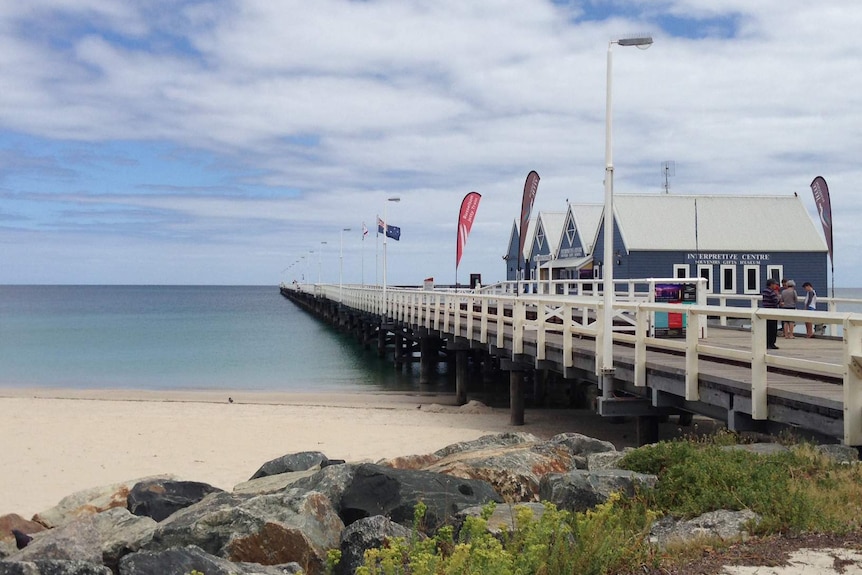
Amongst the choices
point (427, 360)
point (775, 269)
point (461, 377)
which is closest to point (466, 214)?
point (427, 360)

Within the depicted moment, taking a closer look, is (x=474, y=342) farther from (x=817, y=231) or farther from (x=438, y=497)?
(x=817, y=231)

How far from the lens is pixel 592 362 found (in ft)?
44.2

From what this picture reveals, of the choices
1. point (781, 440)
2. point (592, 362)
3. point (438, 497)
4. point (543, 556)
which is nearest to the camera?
point (543, 556)

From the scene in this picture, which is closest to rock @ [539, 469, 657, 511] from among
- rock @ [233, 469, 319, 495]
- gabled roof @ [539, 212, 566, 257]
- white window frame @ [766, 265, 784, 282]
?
rock @ [233, 469, 319, 495]

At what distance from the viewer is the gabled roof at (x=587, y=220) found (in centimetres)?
4162

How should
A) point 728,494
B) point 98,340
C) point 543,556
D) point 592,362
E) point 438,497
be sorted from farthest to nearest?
point 98,340 < point 592,362 < point 438,497 < point 728,494 < point 543,556

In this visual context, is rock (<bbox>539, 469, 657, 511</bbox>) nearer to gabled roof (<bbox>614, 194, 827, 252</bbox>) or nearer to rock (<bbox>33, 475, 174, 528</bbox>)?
rock (<bbox>33, 475, 174, 528</bbox>)

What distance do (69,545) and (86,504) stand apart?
8.65ft

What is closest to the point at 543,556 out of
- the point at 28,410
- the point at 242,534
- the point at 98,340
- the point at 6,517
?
the point at 242,534

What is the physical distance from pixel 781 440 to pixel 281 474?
18.0ft

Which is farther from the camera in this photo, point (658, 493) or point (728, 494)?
point (658, 493)

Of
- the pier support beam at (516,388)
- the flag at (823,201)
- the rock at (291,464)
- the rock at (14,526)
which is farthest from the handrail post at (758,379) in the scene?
the flag at (823,201)

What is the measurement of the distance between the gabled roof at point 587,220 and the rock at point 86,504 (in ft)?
109

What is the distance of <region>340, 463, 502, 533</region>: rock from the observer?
6.90 metres
